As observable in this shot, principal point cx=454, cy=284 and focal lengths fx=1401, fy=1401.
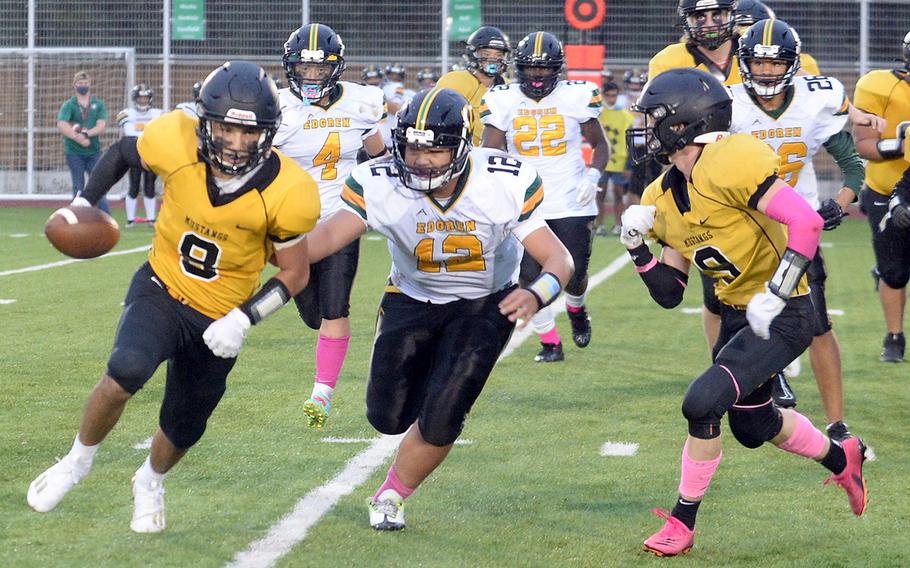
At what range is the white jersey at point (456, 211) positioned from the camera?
15.6 ft

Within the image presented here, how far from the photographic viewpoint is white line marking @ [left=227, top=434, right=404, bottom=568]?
4303mm

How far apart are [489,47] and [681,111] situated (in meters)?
4.60

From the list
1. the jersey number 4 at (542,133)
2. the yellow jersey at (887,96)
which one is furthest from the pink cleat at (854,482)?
the jersey number 4 at (542,133)

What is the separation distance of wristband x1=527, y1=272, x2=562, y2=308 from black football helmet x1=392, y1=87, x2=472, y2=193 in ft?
1.51

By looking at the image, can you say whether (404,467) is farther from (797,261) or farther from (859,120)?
(859,120)

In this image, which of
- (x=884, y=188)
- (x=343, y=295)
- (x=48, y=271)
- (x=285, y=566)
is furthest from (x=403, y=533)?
(x=48, y=271)

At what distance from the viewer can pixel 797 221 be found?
4.39 metres

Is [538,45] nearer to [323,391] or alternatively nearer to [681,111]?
[323,391]

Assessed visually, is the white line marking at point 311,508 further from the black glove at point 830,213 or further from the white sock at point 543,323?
the white sock at point 543,323

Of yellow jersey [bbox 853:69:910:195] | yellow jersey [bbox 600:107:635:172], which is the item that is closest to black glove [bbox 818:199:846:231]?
yellow jersey [bbox 853:69:910:195]

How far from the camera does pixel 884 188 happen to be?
25.8ft

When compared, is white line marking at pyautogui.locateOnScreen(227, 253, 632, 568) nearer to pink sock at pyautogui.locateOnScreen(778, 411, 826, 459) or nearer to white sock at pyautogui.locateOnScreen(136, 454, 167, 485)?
white sock at pyautogui.locateOnScreen(136, 454, 167, 485)

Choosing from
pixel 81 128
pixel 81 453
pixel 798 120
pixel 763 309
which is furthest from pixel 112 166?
pixel 81 128

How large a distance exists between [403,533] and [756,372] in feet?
4.17
